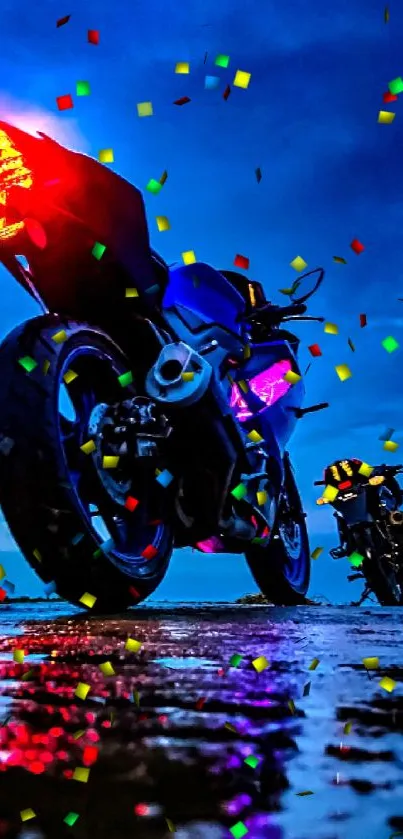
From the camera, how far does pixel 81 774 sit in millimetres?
939

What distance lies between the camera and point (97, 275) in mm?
3422

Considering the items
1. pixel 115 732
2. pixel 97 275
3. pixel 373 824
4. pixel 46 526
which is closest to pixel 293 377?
pixel 97 275

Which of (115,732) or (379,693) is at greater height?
(115,732)

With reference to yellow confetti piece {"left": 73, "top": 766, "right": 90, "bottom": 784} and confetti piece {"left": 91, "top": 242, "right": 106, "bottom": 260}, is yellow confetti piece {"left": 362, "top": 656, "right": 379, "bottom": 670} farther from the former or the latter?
confetti piece {"left": 91, "top": 242, "right": 106, "bottom": 260}

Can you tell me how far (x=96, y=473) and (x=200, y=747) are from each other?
2375mm

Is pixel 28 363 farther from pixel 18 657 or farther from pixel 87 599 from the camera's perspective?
pixel 18 657

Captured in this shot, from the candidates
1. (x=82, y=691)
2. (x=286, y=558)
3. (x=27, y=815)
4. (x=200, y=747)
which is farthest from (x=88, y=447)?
(x=286, y=558)

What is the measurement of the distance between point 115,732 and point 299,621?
9.67 feet

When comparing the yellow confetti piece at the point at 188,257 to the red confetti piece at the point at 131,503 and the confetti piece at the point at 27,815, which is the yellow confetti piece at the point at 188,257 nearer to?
the red confetti piece at the point at 131,503

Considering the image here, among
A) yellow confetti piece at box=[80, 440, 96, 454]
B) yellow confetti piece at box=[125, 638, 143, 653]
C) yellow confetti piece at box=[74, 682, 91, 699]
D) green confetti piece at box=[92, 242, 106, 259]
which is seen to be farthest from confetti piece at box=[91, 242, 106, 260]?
yellow confetti piece at box=[74, 682, 91, 699]

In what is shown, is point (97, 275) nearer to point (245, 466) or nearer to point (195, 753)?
point (245, 466)

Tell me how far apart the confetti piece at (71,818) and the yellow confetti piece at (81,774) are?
0.13 m

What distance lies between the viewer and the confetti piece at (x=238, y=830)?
28.5 inches

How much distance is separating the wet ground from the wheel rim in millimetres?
1205
